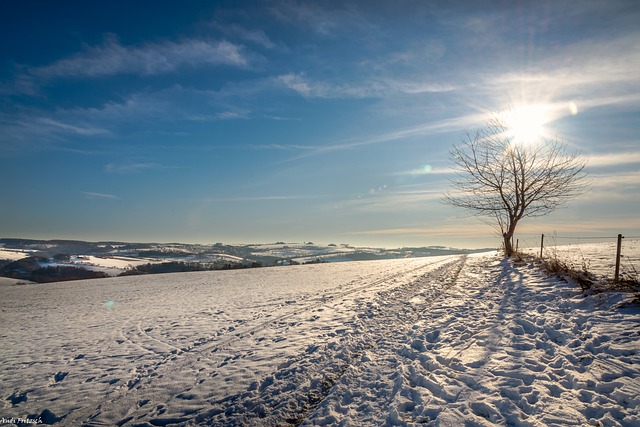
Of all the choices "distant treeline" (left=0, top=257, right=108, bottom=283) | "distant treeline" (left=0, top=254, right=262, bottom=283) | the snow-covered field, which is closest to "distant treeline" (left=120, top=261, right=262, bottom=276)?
"distant treeline" (left=0, top=254, right=262, bottom=283)

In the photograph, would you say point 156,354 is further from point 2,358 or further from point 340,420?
point 340,420

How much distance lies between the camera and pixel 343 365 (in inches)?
264

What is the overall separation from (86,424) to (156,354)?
3.13 meters

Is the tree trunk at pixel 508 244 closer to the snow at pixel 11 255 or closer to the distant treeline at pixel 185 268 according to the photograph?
the distant treeline at pixel 185 268

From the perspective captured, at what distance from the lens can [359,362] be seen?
267 inches

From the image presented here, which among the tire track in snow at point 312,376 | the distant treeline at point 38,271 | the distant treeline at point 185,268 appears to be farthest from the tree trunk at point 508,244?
the distant treeline at point 38,271

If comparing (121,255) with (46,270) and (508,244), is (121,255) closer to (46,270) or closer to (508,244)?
(46,270)

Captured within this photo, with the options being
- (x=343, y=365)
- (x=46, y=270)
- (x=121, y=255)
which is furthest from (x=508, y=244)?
(x=121, y=255)

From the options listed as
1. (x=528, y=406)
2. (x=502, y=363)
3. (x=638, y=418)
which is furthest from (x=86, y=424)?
(x=638, y=418)

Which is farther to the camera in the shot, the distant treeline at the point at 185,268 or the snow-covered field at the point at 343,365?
the distant treeline at the point at 185,268

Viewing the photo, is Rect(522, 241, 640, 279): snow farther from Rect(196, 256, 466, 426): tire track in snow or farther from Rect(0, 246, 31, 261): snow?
Rect(0, 246, 31, 261): snow

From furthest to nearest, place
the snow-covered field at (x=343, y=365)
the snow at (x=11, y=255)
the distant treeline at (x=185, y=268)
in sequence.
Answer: the snow at (x=11, y=255), the distant treeline at (x=185, y=268), the snow-covered field at (x=343, y=365)

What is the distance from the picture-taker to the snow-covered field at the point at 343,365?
4.89m

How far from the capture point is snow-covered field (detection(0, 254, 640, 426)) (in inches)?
192
